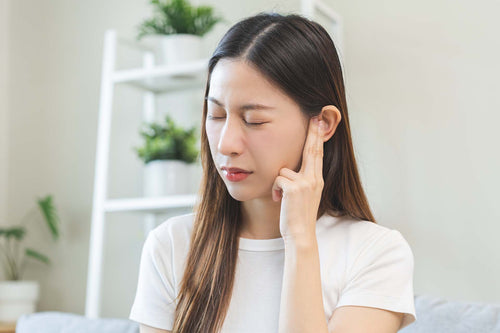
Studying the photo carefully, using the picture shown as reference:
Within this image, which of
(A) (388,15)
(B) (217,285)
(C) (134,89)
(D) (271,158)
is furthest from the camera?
(C) (134,89)

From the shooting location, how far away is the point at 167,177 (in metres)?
2.06

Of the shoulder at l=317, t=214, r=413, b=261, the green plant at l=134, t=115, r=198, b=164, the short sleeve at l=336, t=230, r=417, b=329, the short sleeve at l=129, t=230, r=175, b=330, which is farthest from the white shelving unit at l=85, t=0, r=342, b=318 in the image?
the short sleeve at l=336, t=230, r=417, b=329

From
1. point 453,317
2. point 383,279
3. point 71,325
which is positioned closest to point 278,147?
point 383,279

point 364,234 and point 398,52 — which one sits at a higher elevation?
point 398,52

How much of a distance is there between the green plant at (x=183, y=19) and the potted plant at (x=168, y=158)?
307 mm

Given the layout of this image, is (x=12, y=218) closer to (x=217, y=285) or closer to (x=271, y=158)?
(x=217, y=285)

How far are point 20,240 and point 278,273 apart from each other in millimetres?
1685

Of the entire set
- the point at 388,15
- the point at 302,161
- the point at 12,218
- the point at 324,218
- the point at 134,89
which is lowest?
the point at 12,218

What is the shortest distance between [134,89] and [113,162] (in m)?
0.29

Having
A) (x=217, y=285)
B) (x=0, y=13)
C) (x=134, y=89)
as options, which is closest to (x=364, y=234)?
(x=217, y=285)

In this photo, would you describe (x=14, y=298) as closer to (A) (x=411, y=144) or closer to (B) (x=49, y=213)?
(B) (x=49, y=213)

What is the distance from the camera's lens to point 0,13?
2689 millimetres

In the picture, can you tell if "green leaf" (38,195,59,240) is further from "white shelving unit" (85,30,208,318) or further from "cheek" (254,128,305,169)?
"cheek" (254,128,305,169)

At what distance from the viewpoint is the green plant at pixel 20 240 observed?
240cm
